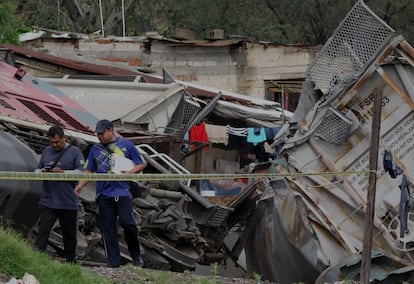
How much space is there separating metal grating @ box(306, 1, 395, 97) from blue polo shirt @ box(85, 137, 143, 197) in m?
3.40

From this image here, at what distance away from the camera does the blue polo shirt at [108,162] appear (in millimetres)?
10828

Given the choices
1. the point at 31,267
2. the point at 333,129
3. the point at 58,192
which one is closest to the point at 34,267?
the point at 31,267

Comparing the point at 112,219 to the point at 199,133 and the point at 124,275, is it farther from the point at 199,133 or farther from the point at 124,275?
the point at 199,133

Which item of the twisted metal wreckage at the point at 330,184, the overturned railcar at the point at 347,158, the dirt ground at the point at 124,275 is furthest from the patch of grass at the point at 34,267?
the overturned railcar at the point at 347,158

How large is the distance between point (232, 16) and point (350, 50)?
28580 millimetres

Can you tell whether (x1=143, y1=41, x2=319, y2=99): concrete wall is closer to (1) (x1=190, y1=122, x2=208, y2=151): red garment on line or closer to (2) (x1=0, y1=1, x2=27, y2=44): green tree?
(2) (x1=0, y1=1, x2=27, y2=44): green tree

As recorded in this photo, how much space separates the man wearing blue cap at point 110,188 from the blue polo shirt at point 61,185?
156 mm

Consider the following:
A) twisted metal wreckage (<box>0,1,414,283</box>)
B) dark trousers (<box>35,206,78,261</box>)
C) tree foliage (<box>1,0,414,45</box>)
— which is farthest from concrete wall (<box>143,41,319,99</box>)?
dark trousers (<box>35,206,78,261</box>)

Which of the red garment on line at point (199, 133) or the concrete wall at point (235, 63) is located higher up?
the concrete wall at point (235, 63)

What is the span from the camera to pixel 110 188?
10828 mm

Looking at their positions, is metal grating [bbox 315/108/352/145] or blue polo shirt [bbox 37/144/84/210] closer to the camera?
blue polo shirt [bbox 37/144/84/210]

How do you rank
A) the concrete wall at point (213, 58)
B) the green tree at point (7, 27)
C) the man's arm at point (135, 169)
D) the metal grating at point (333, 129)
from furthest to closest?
the concrete wall at point (213, 58), the green tree at point (7, 27), the metal grating at point (333, 129), the man's arm at point (135, 169)

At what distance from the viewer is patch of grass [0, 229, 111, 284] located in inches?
315

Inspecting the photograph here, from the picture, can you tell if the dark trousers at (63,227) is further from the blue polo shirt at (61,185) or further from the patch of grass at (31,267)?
the patch of grass at (31,267)
